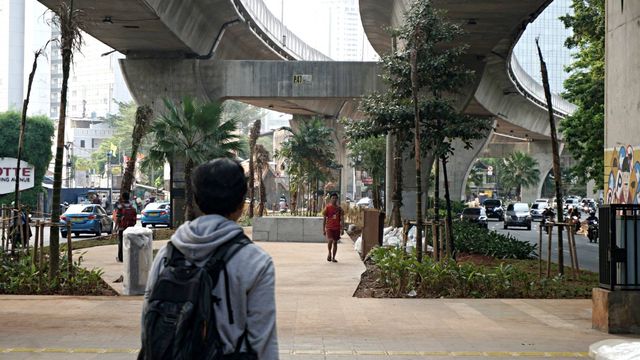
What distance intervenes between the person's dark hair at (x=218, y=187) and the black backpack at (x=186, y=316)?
29 cm

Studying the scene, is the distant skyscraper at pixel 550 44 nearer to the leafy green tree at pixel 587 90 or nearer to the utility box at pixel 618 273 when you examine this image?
the leafy green tree at pixel 587 90

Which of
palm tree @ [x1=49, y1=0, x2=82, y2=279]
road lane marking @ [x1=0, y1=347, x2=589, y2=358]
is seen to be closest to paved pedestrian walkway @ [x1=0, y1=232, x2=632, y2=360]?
road lane marking @ [x1=0, y1=347, x2=589, y2=358]

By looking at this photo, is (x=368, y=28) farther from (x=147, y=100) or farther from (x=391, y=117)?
(x=391, y=117)

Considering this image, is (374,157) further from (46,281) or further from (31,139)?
(46,281)

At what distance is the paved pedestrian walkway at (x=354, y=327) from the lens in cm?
959

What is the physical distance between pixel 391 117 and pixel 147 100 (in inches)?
716

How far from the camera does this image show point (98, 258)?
22.1 metres

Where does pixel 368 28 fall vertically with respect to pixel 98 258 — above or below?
above

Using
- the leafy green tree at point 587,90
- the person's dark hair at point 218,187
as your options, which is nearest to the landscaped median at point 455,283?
the person's dark hair at point 218,187

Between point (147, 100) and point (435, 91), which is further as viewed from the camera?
point (147, 100)

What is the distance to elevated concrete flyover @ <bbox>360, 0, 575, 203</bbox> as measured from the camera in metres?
28.1

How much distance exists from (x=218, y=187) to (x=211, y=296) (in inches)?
19.5

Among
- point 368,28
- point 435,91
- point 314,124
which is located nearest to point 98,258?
point 435,91

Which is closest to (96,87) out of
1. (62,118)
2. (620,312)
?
(62,118)
